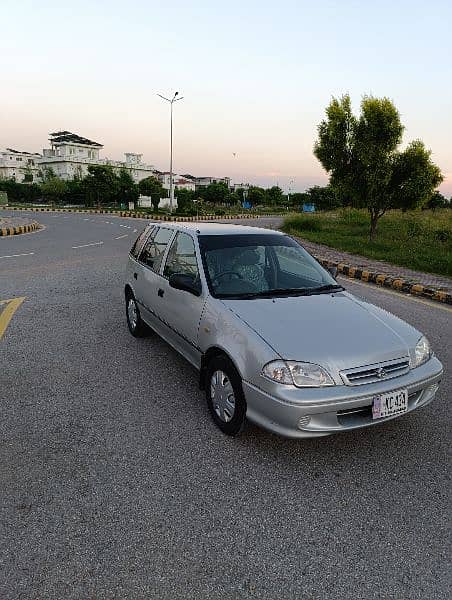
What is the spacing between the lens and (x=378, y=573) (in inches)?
83.1

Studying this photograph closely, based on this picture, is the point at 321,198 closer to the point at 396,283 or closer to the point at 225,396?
the point at 396,283

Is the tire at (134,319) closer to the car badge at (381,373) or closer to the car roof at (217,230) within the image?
the car roof at (217,230)

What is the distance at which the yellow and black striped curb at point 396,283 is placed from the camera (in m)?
7.90

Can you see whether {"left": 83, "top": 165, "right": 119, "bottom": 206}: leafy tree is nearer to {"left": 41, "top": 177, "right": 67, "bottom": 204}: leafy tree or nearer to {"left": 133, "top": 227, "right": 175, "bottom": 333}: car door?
{"left": 41, "top": 177, "right": 67, "bottom": 204}: leafy tree

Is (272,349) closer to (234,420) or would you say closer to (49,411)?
(234,420)

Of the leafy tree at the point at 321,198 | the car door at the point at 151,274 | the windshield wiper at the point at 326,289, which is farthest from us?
the leafy tree at the point at 321,198

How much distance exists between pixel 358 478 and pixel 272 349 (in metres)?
1.01

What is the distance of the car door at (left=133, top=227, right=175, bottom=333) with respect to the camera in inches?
177

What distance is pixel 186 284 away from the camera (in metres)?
3.65

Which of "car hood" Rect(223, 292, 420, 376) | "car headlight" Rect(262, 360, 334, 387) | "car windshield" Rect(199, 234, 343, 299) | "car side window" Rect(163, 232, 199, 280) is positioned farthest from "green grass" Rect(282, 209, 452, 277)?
"car headlight" Rect(262, 360, 334, 387)

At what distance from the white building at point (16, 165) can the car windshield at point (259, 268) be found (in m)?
111

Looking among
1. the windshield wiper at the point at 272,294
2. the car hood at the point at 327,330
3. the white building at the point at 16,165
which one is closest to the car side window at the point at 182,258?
the windshield wiper at the point at 272,294

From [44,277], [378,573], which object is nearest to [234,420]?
[378,573]

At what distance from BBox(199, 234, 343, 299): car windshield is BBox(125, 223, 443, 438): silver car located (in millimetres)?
10
